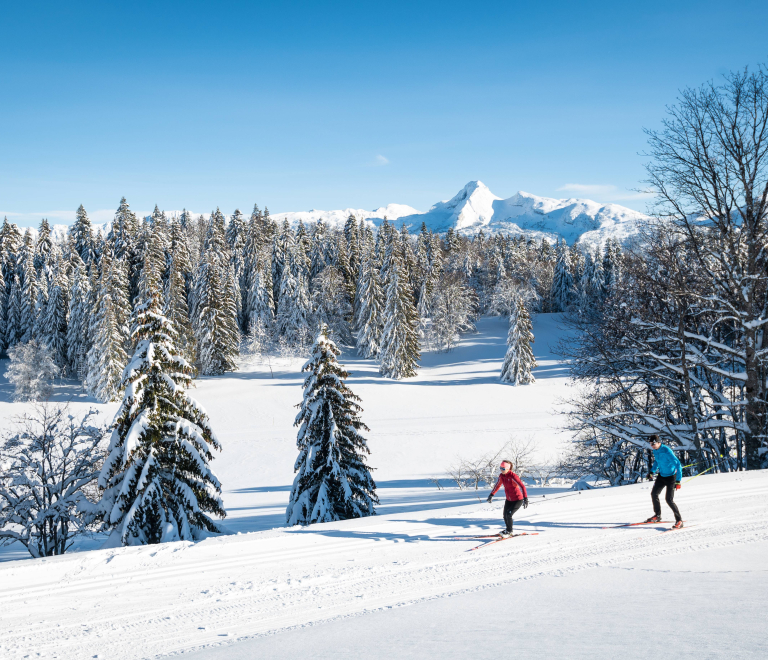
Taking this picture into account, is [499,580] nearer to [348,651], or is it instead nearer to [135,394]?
[348,651]

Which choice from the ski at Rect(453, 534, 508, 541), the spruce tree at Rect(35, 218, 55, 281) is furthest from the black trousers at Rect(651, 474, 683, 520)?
the spruce tree at Rect(35, 218, 55, 281)

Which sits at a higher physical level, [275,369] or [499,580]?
[275,369]

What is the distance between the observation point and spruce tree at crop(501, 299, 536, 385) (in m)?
50.8

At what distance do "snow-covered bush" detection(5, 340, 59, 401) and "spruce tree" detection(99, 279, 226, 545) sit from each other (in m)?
38.6

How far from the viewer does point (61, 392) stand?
→ 4778 cm

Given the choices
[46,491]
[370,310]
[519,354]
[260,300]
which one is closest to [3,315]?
[260,300]

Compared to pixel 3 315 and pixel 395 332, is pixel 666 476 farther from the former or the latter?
pixel 3 315

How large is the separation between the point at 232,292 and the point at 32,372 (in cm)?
2019

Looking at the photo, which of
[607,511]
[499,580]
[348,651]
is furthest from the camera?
[607,511]

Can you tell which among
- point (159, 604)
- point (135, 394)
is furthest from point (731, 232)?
point (135, 394)

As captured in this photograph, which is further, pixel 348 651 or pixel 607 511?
pixel 607 511

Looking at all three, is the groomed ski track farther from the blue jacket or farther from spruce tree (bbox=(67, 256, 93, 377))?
spruce tree (bbox=(67, 256, 93, 377))

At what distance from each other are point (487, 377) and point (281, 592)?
49837 millimetres

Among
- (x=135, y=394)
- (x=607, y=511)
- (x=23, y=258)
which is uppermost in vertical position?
(x=23, y=258)
